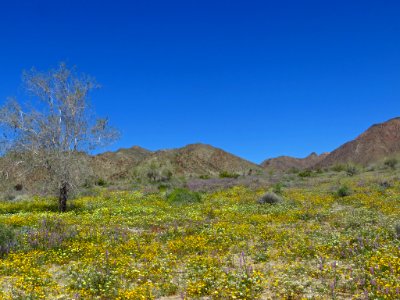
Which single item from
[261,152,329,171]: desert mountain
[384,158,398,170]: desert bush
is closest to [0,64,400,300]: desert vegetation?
[384,158,398,170]: desert bush

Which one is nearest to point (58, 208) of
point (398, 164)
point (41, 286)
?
point (41, 286)

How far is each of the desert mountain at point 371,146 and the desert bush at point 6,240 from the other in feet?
364

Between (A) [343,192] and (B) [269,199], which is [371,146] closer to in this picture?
→ (A) [343,192]

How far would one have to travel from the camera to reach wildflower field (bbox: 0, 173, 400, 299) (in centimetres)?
800

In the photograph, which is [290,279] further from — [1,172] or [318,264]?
[1,172]

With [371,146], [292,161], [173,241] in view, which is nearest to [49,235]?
[173,241]

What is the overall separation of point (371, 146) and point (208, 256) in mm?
120527

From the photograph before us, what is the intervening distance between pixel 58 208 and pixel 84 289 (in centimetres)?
1551

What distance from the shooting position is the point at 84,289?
8.34m

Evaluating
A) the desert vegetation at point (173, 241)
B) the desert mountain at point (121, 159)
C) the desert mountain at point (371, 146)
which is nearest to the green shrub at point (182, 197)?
the desert vegetation at point (173, 241)

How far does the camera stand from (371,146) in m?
120

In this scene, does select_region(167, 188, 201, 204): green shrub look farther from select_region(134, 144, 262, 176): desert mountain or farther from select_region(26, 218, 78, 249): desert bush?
select_region(134, 144, 262, 176): desert mountain

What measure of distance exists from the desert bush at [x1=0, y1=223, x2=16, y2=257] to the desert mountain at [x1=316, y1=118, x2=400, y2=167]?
111011 millimetres

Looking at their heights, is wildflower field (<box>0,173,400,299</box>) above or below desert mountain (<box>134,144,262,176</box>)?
below
